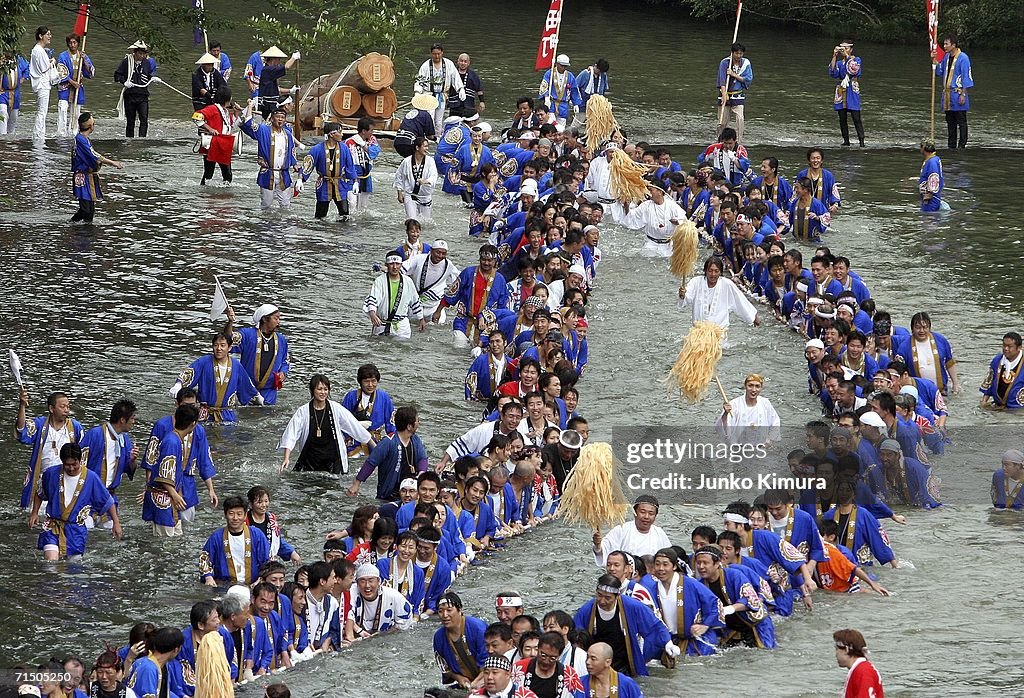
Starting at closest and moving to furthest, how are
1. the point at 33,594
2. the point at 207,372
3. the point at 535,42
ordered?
1. the point at 33,594
2. the point at 207,372
3. the point at 535,42

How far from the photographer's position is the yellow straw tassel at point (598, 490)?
1102 cm

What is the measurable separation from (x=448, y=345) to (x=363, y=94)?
945cm

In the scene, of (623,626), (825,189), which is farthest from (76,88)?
(623,626)

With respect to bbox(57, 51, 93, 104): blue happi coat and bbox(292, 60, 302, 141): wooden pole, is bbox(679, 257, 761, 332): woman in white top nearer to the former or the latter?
bbox(292, 60, 302, 141): wooden pole

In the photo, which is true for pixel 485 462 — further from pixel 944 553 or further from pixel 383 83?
pixel 383 83

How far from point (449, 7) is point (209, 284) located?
1002 inches

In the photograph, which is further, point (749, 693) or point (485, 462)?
point (485, 462)

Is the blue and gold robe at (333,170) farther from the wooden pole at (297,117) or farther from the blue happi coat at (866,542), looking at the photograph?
the blue happi coat at (866,542)

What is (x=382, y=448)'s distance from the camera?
11.8 m

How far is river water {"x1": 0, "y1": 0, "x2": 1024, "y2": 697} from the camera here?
9.73 meters

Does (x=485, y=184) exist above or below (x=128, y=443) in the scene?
above

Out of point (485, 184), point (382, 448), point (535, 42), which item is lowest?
point (382, 448)

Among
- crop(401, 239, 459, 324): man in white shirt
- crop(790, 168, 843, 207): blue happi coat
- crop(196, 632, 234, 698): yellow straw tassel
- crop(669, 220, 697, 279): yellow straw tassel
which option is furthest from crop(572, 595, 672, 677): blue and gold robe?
crop(790, 168, 843, 207): blue happi coat

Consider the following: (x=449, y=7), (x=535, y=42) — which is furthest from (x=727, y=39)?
(x=449, y=7)
